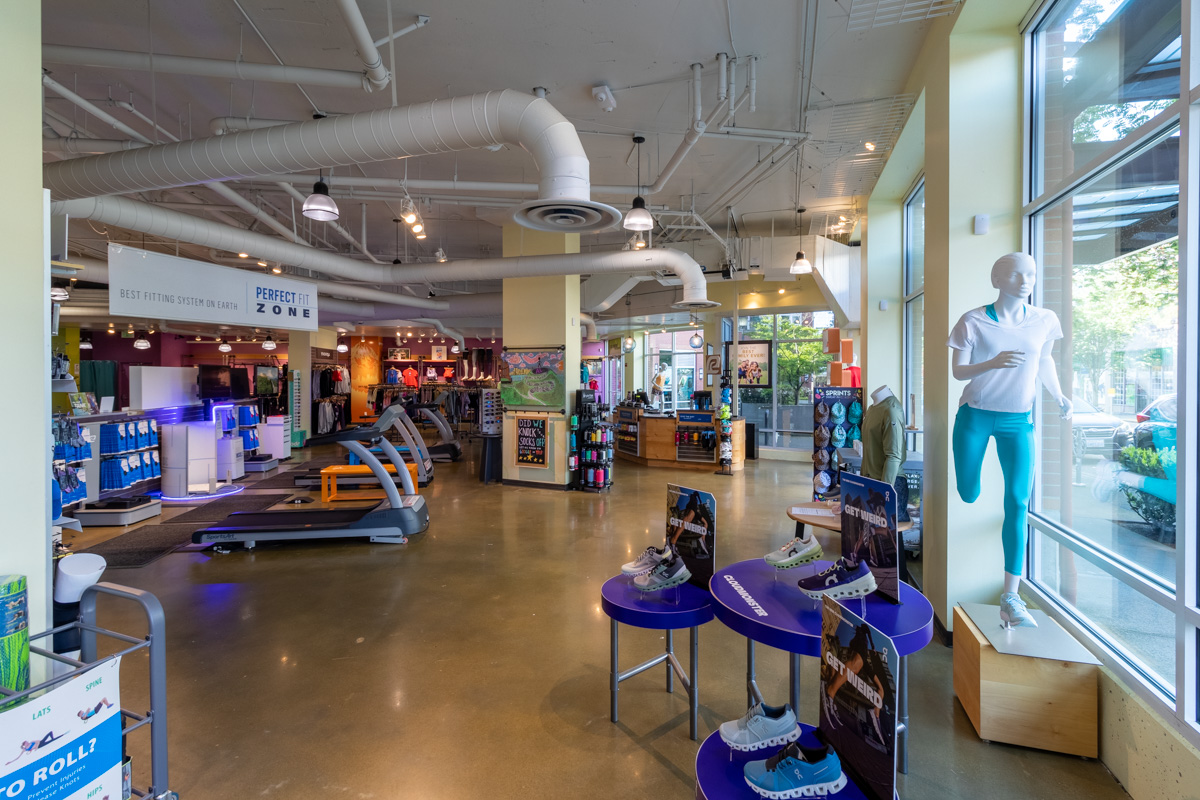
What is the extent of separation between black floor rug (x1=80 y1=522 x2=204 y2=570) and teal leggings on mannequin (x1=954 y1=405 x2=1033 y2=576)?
7.14m

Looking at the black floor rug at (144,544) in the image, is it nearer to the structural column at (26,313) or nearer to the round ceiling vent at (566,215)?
the structural column at (26,313)

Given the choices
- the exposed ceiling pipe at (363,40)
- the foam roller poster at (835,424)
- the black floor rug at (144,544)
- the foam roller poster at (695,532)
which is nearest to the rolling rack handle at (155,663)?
the foam roller poster at (695,532)

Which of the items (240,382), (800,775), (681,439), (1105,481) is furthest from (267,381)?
(1105,481)

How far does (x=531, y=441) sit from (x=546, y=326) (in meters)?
1.95

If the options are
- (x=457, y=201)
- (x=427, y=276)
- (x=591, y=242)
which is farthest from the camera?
(x=591, y=242)

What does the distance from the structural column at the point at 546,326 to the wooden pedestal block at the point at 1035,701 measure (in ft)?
23.5

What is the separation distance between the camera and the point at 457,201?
789 centimetres

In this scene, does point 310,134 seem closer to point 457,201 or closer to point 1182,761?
point 457,201

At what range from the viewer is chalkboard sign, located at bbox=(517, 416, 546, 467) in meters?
9.62

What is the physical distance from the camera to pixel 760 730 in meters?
1.75

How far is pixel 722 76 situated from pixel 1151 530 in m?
4.37

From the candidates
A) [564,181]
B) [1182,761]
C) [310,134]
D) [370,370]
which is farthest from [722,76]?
[370,370]

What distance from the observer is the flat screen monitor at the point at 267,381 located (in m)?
15.0

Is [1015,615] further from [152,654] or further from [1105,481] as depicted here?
[152,654]
